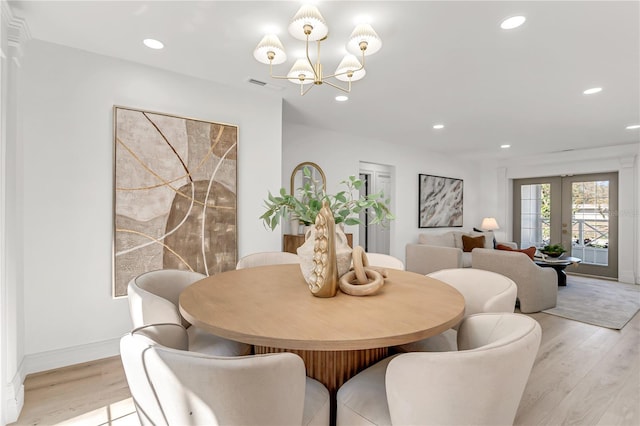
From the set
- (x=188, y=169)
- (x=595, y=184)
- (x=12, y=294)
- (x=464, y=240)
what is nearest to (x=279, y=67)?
(x=188, y=169)

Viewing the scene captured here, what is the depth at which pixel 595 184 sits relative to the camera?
6055 mm

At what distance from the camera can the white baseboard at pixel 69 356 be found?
2248 millimetres

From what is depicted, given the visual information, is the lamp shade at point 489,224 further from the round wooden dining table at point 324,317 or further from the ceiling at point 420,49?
the round wooden dining table at point 324,317

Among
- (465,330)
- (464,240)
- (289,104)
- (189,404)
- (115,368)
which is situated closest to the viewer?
(189,404)

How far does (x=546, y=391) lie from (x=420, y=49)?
2565mm

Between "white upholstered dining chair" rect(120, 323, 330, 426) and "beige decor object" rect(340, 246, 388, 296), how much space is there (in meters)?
0.58

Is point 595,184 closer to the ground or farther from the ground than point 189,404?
farther from the ground

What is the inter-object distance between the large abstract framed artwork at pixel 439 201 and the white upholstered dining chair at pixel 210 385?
5.76 m

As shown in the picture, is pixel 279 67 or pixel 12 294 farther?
pixel 279 67

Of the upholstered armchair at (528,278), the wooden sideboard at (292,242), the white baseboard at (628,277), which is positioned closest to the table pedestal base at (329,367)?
the wooden sideboard at (292,242)

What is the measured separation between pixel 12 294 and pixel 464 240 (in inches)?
253

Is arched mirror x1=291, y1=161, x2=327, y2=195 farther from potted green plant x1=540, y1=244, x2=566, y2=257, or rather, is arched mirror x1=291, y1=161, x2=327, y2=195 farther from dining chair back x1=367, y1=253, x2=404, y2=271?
potted green plant x1=540, y1=244, x2=566, y2=257

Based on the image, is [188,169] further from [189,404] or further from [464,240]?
[464,240]

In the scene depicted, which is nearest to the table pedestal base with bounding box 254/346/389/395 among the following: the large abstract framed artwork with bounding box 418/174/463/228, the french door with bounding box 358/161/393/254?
the french door with bounding box 358/161/393/254
